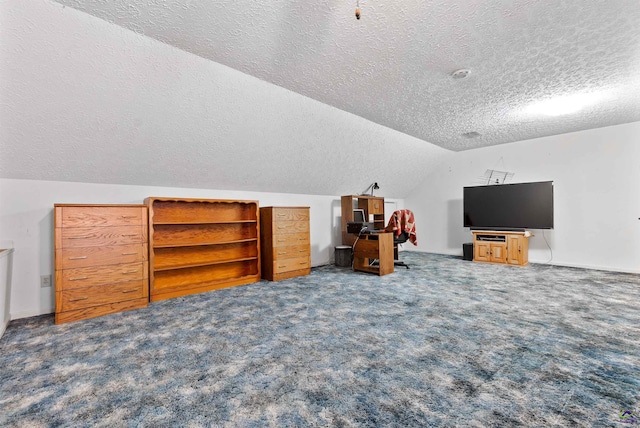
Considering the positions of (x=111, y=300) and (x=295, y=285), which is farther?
(x=295, y=285)

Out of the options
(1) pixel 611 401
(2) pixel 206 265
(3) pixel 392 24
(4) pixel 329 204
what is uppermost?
(3) pixel 392 24

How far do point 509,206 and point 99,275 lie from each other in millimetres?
6588

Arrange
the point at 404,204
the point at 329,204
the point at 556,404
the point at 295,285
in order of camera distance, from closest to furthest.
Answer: the point at 556,404 < the point at 295,285 < the point at 329,204 < the point at 404,204

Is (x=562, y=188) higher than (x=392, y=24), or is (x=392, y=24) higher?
(x=392, y=24)

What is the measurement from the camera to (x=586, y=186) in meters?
5.07

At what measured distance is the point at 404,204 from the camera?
7.77 metres

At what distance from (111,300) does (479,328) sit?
11.9 ft

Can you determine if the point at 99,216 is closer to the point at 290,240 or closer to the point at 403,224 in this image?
the point at 290,240

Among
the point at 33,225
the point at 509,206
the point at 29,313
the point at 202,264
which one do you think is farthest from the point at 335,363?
the point at 509,206

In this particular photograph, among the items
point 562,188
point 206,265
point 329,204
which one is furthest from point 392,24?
point 562,188

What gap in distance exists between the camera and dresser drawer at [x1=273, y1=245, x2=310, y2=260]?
437 cm

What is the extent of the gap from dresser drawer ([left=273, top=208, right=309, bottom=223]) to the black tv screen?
3652 millimetres

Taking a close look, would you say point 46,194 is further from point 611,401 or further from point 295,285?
point 611,401

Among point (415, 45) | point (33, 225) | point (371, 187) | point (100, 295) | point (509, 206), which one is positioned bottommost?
point (100, 295)
